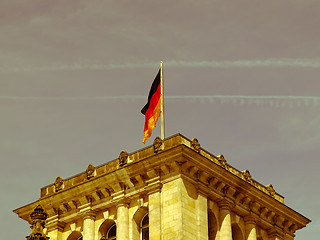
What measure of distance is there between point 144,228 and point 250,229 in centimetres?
816

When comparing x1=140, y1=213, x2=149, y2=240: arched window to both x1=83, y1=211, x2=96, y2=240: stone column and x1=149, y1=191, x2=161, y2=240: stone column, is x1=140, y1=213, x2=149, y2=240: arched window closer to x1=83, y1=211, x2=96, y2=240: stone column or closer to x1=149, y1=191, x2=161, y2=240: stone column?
x1=149, y1=191, x2=161, y2=240: stone column

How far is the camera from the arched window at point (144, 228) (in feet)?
227

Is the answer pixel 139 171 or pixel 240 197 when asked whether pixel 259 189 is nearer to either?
pixel 240 197

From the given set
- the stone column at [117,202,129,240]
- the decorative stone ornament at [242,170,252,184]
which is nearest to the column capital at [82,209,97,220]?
the stone column at [117,202,129,240]

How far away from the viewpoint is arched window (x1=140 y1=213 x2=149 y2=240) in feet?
227

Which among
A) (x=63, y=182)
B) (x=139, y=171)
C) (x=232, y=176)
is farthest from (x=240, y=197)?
(x=63, y=182)

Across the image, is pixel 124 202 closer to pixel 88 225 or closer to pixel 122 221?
pixel 122 221

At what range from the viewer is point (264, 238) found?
74000 millimetres

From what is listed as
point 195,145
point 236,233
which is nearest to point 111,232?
point 195,145

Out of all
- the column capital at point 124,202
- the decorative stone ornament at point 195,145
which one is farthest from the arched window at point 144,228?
the decorative stone ornament at point 195,145

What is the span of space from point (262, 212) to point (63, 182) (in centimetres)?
1515

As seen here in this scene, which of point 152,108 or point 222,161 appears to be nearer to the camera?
point 222,161

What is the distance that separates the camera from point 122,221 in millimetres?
69250

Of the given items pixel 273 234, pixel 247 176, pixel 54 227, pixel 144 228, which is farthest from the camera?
pixel 273 234
